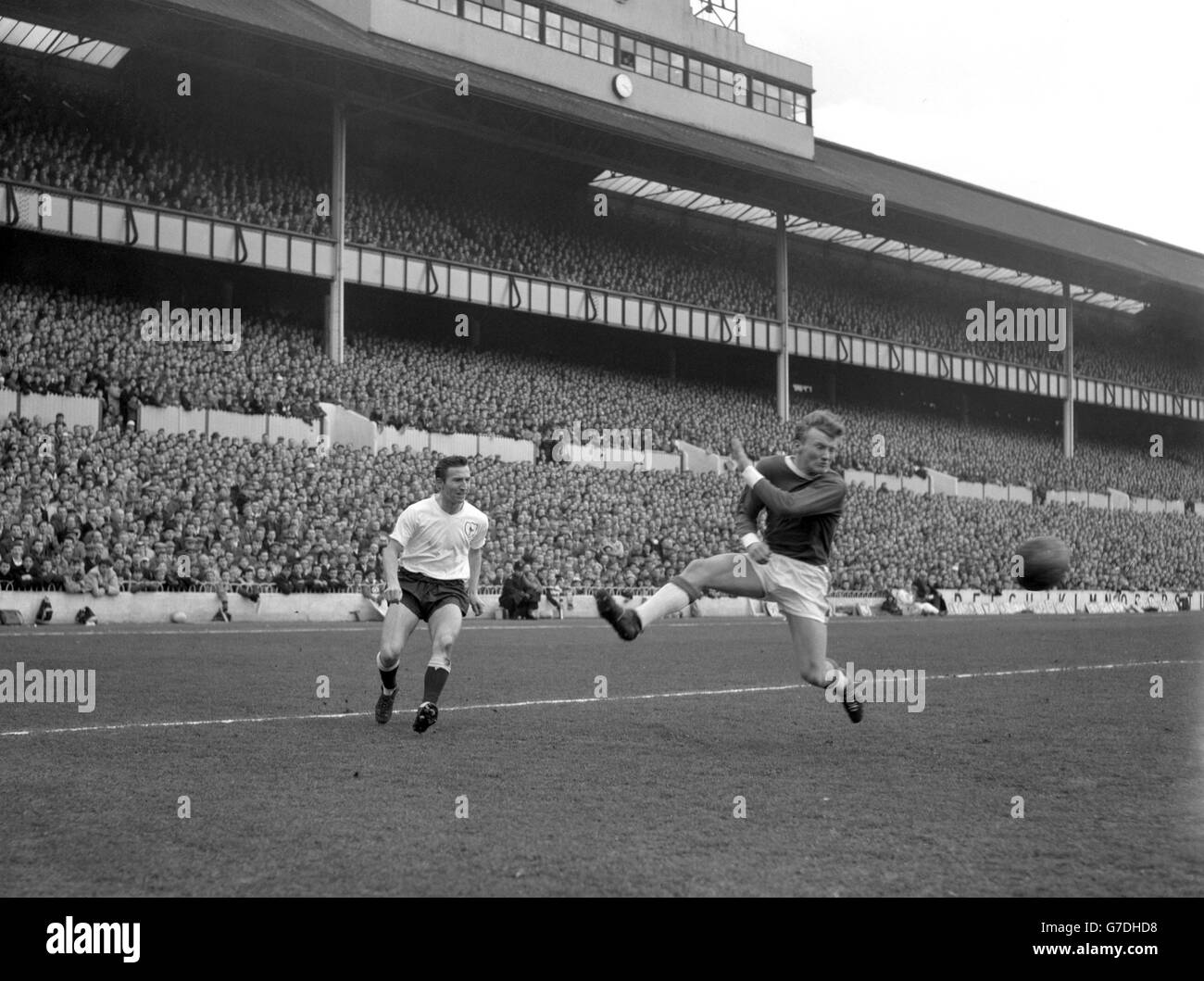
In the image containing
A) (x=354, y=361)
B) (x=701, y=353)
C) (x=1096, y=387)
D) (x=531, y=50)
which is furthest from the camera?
(x=1096, y=387)

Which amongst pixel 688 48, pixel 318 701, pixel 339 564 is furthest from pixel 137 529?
Answer: pixel 688 48

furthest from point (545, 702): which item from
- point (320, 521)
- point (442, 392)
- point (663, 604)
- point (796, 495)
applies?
point (442, 392)

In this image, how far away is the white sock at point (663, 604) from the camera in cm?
875

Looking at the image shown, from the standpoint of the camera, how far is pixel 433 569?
33.0 ft

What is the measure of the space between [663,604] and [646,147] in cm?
4252

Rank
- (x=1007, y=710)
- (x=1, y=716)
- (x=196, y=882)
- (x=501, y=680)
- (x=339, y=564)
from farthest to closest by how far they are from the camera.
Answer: (x=339, y=564), (x=501, y=680), (x=1007, y=710), (x=1, y=716), (x=196, y=882)

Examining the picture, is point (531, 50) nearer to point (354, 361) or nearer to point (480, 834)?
point (354, 361)

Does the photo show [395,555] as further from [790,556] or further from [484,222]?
[484,222]

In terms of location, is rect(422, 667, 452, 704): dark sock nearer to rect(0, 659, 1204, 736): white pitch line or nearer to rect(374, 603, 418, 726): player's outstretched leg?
rect(374, 603, 418, 726): player's outstretched leg

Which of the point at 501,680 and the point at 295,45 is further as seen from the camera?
the point at 295,45

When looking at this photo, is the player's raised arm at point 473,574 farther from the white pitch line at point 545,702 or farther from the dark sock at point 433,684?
the white pitch line at point 545,702

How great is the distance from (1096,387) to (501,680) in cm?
6205

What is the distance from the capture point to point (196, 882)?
518cm

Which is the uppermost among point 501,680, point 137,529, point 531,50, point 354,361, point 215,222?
point 531,50
